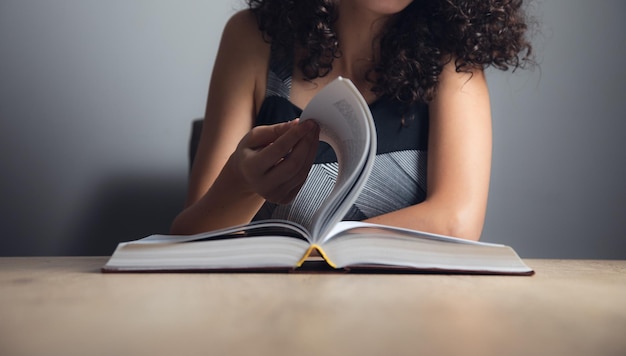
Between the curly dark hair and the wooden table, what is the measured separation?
2.60ft

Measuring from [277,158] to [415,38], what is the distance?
0.74 metres

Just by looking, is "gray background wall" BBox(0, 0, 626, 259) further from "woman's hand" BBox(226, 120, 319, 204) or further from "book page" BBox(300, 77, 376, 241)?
"book page" BBox(300, 77, 376, 241)

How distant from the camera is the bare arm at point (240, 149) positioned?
0.85 m

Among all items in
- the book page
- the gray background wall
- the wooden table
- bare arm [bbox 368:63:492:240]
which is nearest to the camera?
the wooden table

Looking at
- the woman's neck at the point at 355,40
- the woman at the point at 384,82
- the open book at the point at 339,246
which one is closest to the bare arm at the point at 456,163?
the woman at the point at 384,82

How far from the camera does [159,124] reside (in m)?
2.02

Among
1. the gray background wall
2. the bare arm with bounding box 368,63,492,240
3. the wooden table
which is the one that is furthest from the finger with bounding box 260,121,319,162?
the gray background wall

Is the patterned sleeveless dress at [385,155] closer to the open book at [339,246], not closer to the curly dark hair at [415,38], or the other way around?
the curly dark hair at [415,38]

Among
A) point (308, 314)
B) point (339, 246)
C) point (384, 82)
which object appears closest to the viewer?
point (308, 314)

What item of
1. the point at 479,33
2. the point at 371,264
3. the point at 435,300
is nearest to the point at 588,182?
the point at 479,33

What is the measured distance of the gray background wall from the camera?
6.45 feet

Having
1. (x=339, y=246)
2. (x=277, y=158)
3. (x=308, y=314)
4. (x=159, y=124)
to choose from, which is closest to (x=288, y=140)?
(x=277, y=158)

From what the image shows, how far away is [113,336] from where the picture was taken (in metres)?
0.41

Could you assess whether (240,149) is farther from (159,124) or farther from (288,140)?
(159,124)
